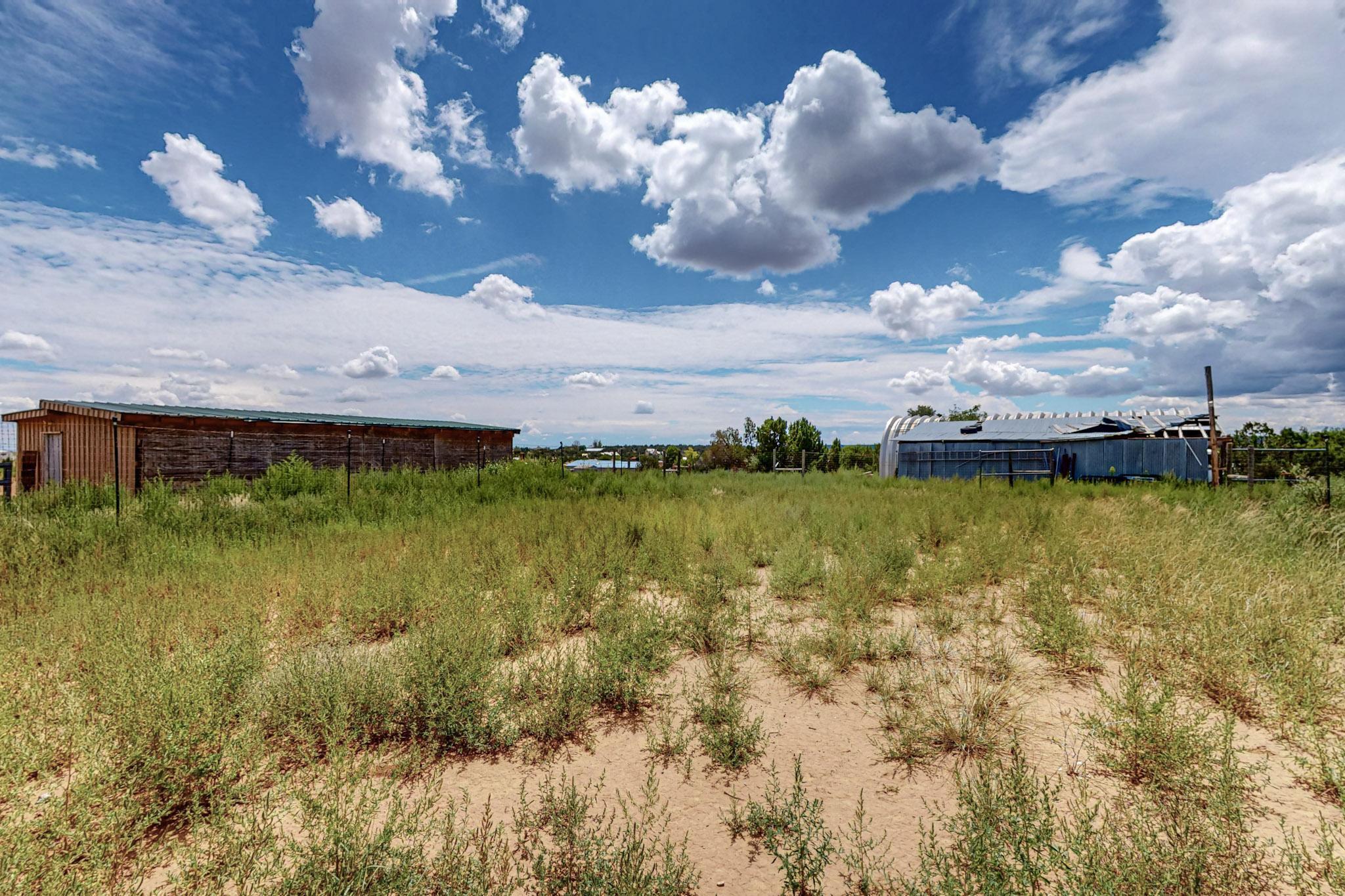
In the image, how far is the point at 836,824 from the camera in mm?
2559

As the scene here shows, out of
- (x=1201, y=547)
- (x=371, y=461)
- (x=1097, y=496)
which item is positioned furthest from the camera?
(x=371, y=461)

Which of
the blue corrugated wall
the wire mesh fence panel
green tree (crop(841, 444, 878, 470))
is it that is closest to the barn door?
the blue corrugated wall

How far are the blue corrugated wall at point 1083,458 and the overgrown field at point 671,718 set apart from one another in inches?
614

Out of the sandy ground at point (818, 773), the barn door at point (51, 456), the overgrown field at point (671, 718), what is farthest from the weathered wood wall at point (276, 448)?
the sandy ground at point (818, 773)

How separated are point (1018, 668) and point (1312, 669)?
1.77m

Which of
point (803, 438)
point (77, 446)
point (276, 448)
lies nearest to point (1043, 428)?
point (803, 438)

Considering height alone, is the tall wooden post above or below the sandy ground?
above

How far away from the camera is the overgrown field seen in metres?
2.21

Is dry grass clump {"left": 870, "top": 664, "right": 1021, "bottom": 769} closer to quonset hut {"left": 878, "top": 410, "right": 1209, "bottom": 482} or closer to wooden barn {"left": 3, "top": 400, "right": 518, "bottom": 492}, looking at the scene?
wooden barn {"left": 3, "top": 400, "right": 518, "bottom": 492}

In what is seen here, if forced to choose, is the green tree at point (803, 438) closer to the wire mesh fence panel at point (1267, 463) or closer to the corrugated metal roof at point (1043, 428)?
the corrugated metal roof at point (1043, 428)

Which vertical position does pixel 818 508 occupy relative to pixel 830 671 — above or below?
above

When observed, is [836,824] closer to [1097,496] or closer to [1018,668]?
[1018,668]

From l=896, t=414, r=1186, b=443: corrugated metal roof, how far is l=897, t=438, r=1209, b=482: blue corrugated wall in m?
0.29

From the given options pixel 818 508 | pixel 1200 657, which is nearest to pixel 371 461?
pixel 818 508
